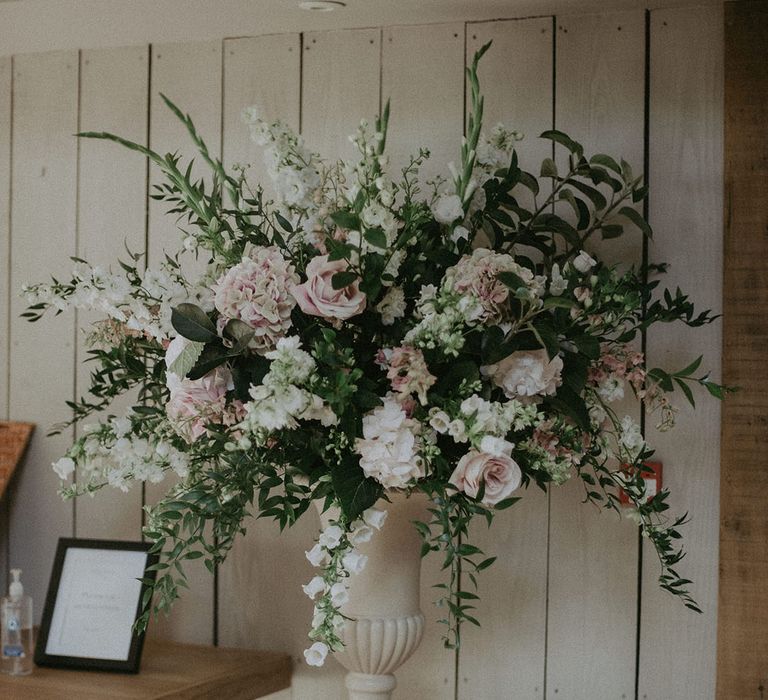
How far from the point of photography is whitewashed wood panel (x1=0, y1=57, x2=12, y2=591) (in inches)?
91.7

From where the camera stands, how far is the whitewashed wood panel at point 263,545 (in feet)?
6.90

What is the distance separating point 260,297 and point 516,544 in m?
0.74

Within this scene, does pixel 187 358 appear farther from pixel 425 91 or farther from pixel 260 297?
pixel 425 91

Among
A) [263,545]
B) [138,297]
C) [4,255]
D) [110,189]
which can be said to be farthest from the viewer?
[4,255]

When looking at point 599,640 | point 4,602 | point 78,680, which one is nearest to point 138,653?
point 78,680

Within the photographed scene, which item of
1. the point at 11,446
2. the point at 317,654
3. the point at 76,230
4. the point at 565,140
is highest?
the point at 565,140

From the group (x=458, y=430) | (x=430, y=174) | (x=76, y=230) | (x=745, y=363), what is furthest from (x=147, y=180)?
(x=745, y=363)

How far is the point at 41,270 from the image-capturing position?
7.54ft

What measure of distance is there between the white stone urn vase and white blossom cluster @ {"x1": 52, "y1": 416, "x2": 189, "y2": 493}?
0.28 m

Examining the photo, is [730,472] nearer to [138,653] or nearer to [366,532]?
[366,532]

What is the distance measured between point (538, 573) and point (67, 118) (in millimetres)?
1334

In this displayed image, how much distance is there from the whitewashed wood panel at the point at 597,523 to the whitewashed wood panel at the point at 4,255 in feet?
3.85

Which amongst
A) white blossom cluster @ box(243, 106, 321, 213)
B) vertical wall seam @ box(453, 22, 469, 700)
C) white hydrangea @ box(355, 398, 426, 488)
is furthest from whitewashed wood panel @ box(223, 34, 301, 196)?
white hydrangea @ box(355, 398, 426, 488)

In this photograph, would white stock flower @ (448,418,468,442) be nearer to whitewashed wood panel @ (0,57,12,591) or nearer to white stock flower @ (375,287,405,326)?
white stock flower @ (375,287,405,326)
